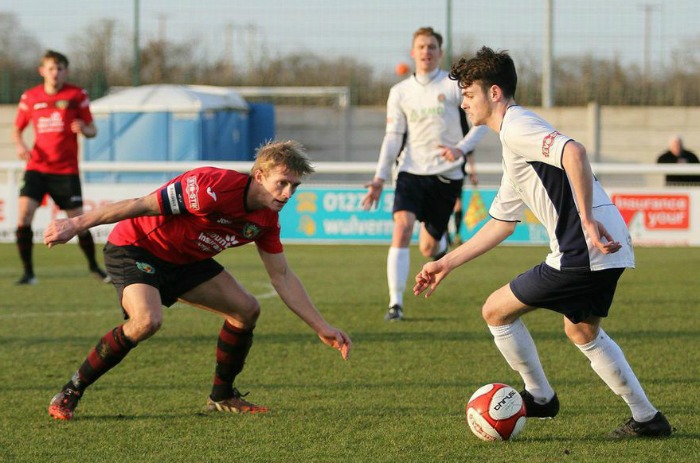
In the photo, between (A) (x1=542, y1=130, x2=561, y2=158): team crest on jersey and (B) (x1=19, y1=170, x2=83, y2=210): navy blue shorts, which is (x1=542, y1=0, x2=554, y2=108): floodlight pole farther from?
(A) (x1=542, y1=130, x2=561, y2=158): team crest on jersey

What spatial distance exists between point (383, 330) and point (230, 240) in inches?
122

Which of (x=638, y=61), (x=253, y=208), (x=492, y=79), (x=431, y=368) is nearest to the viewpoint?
(x=492, y=79)

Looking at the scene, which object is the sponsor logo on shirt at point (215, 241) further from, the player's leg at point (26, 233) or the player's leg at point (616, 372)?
the player's leg at point (26, 233)

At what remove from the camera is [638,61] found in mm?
22391

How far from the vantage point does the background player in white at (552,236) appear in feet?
14.7

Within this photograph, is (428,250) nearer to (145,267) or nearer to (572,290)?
(145,267)

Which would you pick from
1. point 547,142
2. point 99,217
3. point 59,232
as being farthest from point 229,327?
point 547,142

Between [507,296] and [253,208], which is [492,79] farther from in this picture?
[253,208]

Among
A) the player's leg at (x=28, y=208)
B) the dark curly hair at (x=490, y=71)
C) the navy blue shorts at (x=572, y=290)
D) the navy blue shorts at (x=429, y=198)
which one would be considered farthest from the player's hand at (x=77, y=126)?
the navy blue shorts at (x=572, y=290)

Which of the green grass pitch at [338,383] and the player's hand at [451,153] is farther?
the player's hand at [451,153]

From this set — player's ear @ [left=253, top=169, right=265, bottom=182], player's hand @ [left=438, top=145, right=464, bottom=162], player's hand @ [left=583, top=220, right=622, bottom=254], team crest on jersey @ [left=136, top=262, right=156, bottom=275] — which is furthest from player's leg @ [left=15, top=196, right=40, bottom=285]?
player's hand @ [left=583, top=220, right=622, bottom=254]

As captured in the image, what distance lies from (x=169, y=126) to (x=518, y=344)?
65.3 ft

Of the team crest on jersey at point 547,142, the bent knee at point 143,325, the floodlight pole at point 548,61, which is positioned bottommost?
the bent knee at point 143,325

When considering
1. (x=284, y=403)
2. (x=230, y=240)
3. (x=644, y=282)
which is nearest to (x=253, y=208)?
(x=230, y=240)
